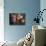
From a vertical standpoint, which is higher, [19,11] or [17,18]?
[19,11]

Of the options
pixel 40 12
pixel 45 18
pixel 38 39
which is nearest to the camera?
pixel 38 39

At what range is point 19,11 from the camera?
580 centimetres

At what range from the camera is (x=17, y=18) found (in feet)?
19.2

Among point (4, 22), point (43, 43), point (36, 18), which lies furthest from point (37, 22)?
point (43, 43)

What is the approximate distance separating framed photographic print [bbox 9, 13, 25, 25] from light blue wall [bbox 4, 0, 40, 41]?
0.43ft

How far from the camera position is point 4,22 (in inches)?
226

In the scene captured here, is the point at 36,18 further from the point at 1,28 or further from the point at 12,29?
the point at 1,28

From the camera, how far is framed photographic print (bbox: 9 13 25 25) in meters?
5.81

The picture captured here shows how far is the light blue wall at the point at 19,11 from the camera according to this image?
574cm

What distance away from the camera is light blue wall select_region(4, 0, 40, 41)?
574cm

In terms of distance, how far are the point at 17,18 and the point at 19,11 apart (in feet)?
1.03

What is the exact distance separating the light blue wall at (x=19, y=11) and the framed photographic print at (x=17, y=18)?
0.43 ft

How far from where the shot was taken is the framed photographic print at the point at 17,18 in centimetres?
581

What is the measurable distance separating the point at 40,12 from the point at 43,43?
9.97ft
